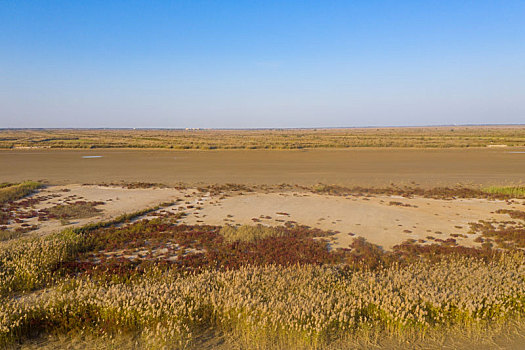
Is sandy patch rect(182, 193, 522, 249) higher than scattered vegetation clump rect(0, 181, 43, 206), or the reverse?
scattered vegetation clump rect(0, 181, 43, 206)

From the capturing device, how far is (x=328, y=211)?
708 inches

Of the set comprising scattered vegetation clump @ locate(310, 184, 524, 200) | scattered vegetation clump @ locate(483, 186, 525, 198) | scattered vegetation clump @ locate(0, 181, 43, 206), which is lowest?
scattered vegetation clump @ locate(310, 184, 524, 200)

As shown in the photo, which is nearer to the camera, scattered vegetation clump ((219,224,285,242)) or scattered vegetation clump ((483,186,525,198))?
scattered vegetation clump ((219,224,285,242))

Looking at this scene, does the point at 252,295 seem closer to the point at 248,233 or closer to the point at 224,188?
the point at 248,233

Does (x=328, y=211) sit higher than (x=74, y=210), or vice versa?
(x=74, y=210)

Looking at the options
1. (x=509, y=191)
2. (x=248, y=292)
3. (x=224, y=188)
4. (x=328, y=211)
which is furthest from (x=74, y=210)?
(x=509, y=191)

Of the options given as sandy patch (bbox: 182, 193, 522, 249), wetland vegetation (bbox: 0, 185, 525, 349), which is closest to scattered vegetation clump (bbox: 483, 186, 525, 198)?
sandy patch (bbox: 182, 193, 522, 249)

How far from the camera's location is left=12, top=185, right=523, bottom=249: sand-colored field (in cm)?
1415

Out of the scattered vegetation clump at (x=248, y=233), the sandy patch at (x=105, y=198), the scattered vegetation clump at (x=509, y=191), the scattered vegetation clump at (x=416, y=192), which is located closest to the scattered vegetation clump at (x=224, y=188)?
the sandy patch at (x=105, y=198)

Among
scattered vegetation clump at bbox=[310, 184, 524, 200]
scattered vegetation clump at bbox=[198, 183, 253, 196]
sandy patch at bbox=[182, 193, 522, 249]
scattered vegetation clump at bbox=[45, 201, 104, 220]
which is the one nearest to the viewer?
sandy patch at bbox=[182, 193, 522, 249]

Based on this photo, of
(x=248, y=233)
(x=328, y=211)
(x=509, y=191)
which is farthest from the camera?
(x=509, y=191)

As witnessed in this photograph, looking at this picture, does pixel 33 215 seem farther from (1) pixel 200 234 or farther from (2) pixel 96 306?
(2) pixel 96 306

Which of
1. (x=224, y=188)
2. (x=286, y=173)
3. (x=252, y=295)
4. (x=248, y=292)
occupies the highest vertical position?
(x=248, y=292)

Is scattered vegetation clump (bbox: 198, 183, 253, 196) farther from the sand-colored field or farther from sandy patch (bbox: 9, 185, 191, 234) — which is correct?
sandy patch (bbox: 9, 185, 191, 234)
